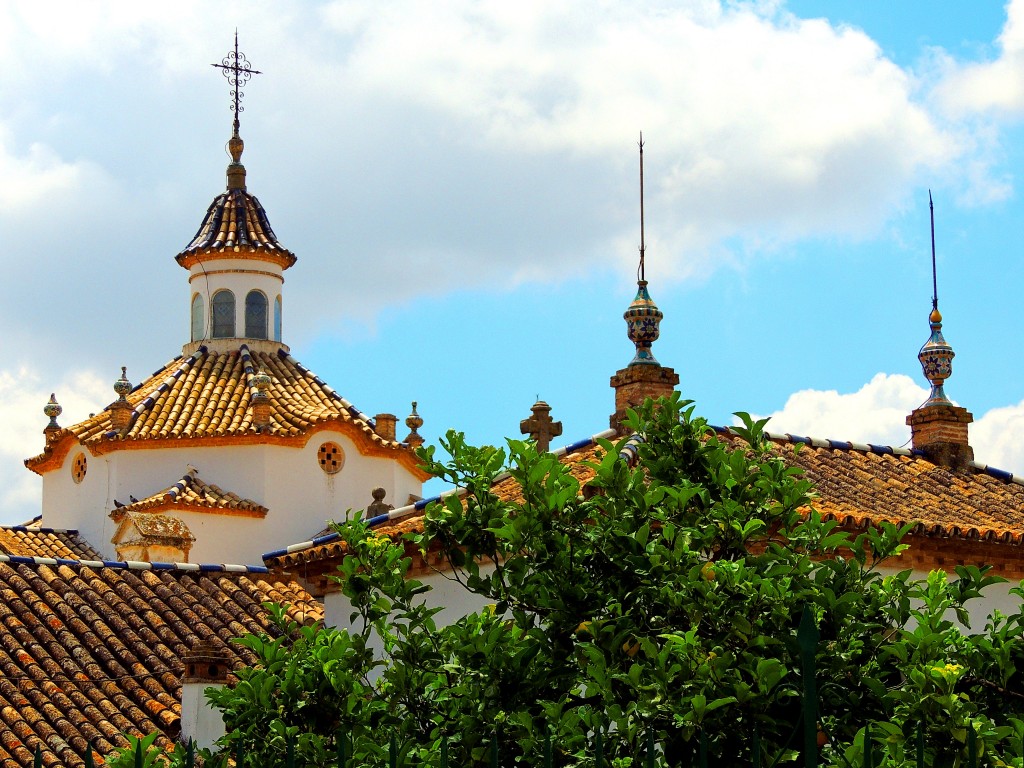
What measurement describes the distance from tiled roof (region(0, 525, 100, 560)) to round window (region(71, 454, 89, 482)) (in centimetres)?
100

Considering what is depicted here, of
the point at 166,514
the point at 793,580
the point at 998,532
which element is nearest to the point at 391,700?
the point at 793,580

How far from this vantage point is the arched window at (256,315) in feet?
106

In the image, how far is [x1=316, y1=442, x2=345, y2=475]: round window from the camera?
96.9 ft

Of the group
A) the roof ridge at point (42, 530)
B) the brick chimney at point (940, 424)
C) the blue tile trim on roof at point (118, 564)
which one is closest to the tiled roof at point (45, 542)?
the roof ridge at point (42, 530)

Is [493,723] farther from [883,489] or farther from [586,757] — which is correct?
[883,489]

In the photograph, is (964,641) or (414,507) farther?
(414,507)

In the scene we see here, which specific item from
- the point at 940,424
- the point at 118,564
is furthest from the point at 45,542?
the point at 940,424

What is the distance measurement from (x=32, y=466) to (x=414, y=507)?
15510mm

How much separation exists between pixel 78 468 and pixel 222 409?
295 centimetres

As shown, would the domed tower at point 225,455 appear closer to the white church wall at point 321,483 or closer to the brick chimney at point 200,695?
the white church wall at point 321,483

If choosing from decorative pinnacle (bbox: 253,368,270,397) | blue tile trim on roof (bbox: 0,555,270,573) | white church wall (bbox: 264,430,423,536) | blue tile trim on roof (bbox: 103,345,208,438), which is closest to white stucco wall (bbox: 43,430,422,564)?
white church wall (bbox: 264,430,423,536)

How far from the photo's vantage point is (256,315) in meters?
32.4

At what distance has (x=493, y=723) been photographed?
22.5 feet

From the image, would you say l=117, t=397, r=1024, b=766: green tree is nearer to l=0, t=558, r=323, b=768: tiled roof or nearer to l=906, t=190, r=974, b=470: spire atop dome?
l=0, t=558, r=323, b=768: tiled roof
